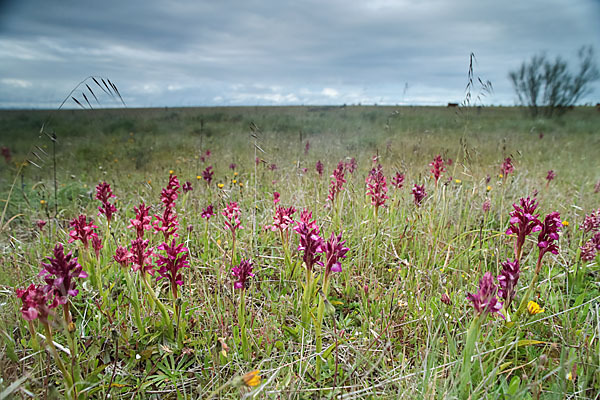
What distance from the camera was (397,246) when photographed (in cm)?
338

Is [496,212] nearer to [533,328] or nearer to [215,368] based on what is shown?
[533,328]

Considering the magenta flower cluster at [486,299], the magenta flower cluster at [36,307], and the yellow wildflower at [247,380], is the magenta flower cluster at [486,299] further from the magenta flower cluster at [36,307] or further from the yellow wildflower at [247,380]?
the magenta flower cluster at [36,307]

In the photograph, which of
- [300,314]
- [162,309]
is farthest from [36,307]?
[300,314]

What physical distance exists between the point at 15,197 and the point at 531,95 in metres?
35.2

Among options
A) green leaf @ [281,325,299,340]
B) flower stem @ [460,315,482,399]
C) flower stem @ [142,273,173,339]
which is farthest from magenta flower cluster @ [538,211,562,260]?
flower stem @ [142,273,173,339]

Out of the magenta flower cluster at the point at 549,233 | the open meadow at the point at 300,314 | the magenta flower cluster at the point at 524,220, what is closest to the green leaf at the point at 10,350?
the open meadow at the point at 300,314

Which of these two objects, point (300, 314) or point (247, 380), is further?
point (300, 314)

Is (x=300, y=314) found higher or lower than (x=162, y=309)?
lower

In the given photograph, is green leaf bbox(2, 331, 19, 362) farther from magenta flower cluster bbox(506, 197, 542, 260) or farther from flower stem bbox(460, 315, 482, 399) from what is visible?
magenta flower cluster bbox(506, 197, 542, 260)

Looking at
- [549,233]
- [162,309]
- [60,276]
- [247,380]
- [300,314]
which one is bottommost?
[300,314]

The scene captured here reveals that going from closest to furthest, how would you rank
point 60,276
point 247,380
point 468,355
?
point 247,380, point 60,276, point 468,355

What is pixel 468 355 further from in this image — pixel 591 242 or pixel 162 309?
pixel 591 242

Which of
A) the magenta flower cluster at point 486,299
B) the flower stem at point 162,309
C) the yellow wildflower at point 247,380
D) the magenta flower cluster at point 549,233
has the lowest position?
the flower stem at point 162,309

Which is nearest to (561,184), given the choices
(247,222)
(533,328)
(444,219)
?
(444,219)
